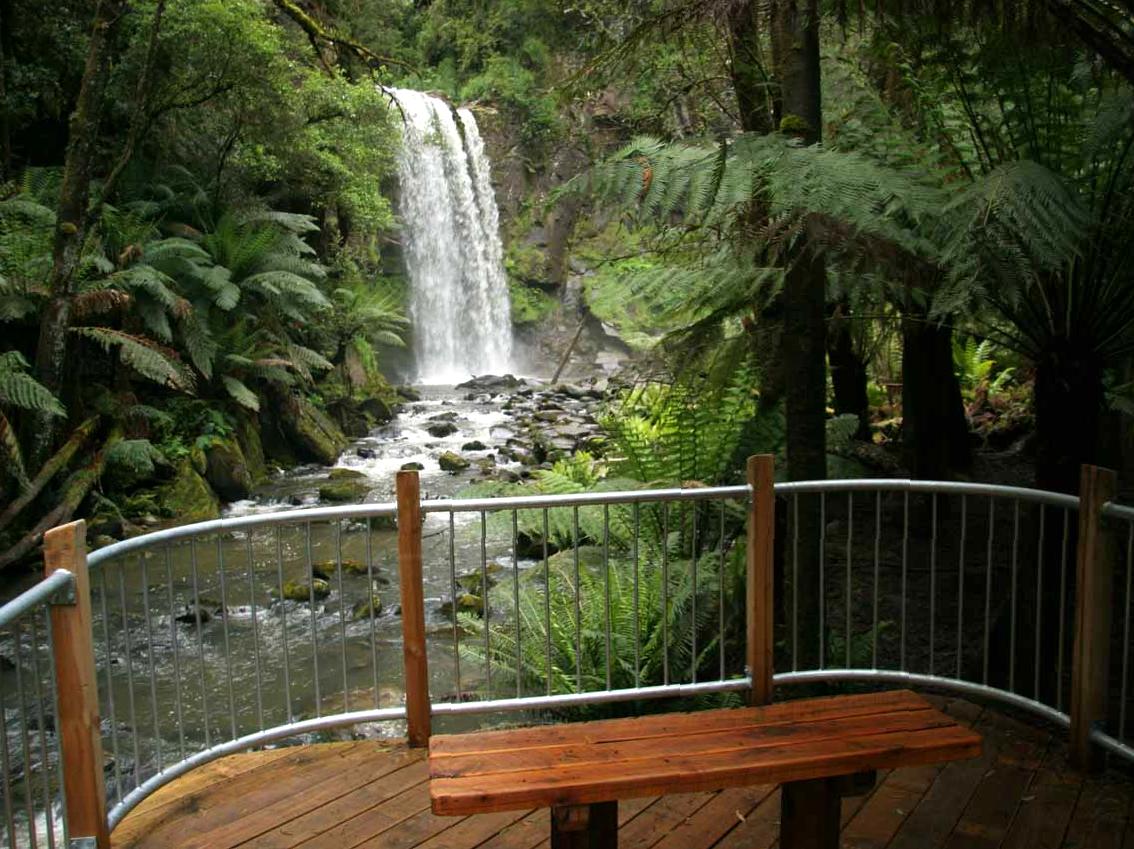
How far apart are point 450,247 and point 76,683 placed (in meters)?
24.9

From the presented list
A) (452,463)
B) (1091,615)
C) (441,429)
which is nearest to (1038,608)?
(1091,615)

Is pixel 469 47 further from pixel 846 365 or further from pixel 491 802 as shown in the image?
pixel 491 802

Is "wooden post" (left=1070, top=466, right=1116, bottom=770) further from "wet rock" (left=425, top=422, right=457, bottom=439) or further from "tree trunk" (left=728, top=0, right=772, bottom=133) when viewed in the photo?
"wet rock" (left=425, top=422, right=457, bottom=439)

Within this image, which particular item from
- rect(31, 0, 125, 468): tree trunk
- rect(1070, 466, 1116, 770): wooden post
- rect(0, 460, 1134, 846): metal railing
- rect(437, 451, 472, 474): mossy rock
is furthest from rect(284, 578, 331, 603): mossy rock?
rect(1070, 466, 1116, 770): wooden post

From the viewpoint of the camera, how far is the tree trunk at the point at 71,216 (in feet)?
34.7

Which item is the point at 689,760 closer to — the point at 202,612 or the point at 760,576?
the point at 760,576

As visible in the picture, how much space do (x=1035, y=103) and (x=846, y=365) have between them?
5.27 m

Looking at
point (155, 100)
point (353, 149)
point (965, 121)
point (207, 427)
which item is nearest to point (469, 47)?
point (353, 149)

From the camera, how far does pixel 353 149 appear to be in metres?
17.9

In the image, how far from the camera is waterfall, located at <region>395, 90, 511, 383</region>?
2636 cm

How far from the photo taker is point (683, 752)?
298 centimetres

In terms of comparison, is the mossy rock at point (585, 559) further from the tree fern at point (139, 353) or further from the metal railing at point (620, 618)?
the tree fern at point (139, 353)

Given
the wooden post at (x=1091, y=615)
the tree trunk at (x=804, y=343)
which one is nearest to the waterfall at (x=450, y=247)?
the tree trunk at (x=804, y=343)

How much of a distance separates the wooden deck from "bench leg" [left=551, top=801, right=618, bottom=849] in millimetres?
617
